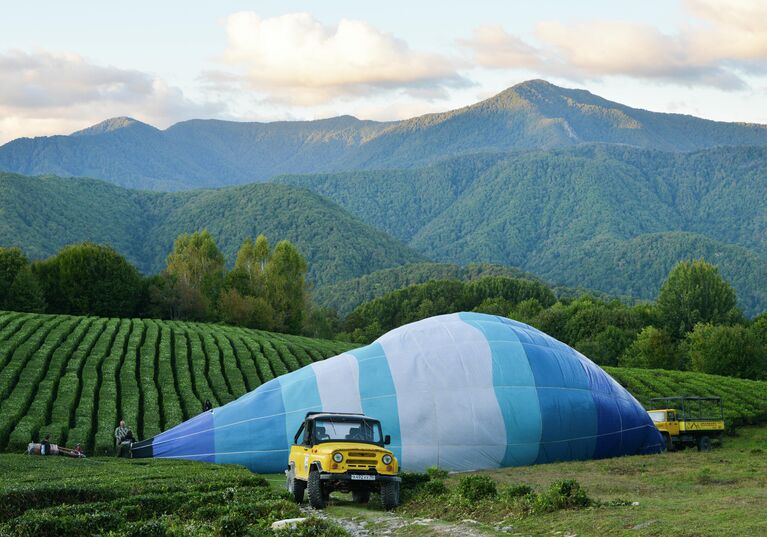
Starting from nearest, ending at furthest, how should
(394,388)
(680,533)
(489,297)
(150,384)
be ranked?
1. (680,533)
2. (394,388)
3. (150,384)
4. (489,297)

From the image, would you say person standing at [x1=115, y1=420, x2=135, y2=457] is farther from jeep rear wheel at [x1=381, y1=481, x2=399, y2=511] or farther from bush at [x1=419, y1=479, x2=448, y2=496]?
jeep rear wheel at [x1=381, y1=481, x2=399, y2=511]

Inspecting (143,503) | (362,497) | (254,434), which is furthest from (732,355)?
(143,503)

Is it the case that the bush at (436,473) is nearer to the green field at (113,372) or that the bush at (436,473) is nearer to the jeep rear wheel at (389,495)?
the jeep rear wheel at (389,495)

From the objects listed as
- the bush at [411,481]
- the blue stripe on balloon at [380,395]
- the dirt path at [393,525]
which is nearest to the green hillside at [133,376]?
the blue stripe on balloon at [380,395]

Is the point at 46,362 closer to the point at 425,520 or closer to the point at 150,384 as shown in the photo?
the point at 150,384

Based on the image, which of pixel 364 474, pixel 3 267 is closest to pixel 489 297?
pixel 3 267
